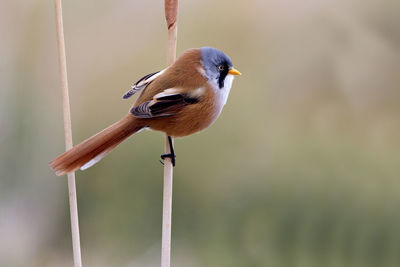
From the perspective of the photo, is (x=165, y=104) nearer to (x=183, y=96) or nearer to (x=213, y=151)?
(x=183, y=96)

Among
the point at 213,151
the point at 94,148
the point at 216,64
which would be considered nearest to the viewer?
the point at 94,148

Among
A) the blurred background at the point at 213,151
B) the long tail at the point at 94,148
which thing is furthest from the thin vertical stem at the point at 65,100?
the blurred background at the point at 213,151

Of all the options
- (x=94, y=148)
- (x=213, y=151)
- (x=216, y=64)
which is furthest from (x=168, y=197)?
(x=213, y=151)

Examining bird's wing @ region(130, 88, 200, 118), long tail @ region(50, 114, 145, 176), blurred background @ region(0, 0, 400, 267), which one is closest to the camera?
long tail @ region(50, 114, 145, 176)

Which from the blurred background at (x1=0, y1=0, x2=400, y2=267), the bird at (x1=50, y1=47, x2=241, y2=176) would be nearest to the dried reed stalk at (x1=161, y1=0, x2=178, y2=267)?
the bird at (x1=50, y1=47, x2=241, y2=176)

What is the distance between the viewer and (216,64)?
0.95 m

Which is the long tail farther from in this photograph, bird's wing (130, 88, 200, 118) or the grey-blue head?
the grey-blue head

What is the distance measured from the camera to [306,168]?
167cm

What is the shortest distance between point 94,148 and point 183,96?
0.24 meters

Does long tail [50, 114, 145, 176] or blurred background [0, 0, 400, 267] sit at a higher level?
blurred background [0, 0, 400, 267]

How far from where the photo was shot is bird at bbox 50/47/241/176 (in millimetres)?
938

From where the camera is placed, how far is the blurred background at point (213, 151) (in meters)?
1.60

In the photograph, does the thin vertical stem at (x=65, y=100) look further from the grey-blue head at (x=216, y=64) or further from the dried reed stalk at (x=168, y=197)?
the grey-blue head at (x=216, y=64)

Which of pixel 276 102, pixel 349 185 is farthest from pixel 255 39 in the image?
pixel 349 185
